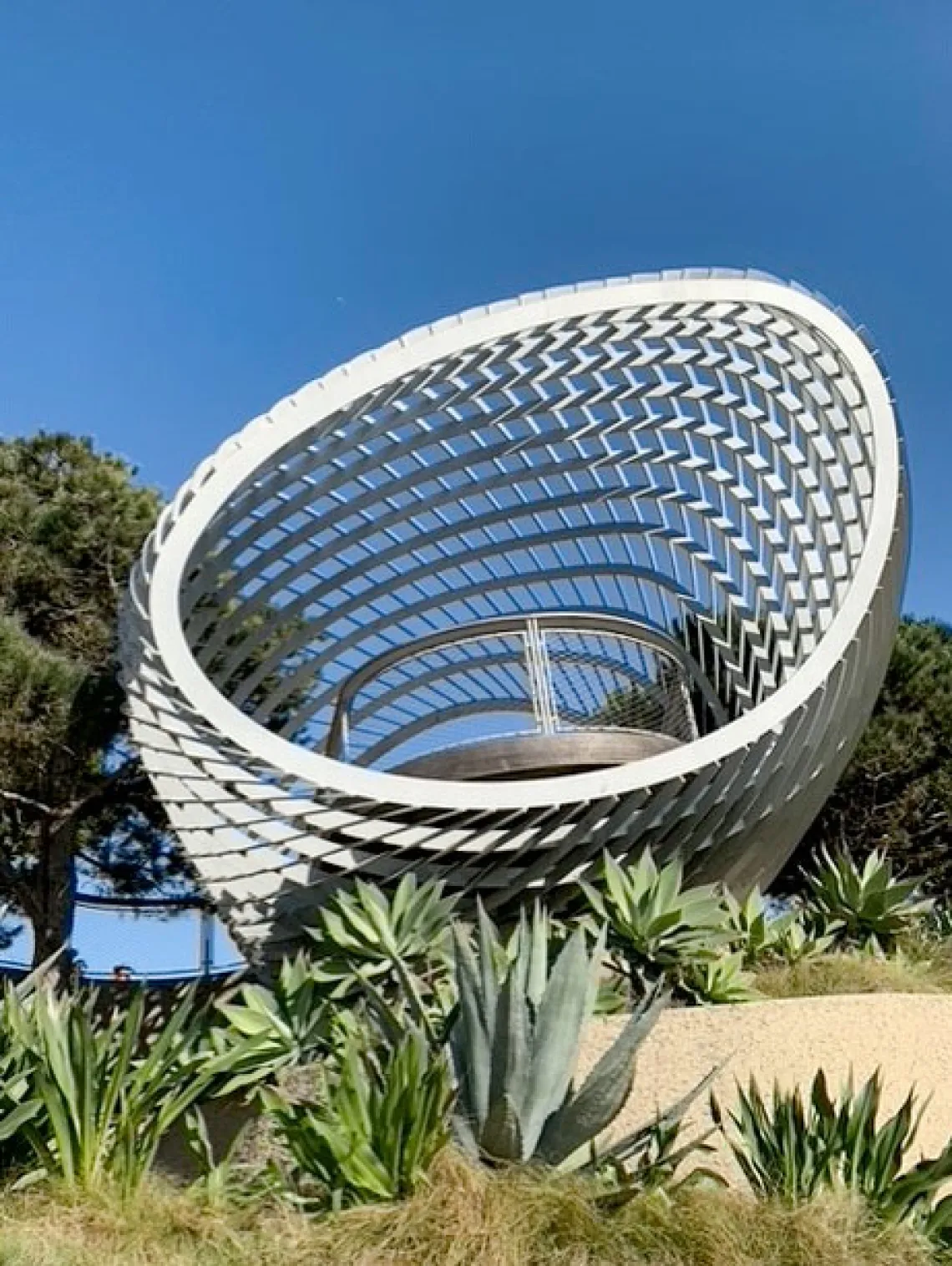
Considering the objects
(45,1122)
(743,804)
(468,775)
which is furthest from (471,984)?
(468,775)

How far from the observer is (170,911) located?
22469mm

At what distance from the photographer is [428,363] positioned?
13.0 m

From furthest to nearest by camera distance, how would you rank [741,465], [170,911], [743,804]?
[170,911]
[741,465]
[743,804]

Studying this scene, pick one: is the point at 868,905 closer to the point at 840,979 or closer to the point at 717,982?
the point at 840,979

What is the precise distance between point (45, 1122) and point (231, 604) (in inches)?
477

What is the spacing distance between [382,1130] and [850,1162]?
1830 mm

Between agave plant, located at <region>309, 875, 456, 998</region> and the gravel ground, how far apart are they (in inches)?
55.4

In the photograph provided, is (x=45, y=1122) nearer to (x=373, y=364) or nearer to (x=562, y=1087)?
(x=562, y=1087)

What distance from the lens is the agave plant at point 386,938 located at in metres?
8.63

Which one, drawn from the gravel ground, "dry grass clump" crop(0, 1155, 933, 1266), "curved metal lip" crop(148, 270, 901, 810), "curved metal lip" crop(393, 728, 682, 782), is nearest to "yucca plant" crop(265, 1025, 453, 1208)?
"dry grass clump" crop(0, 1155, 933, 1266)

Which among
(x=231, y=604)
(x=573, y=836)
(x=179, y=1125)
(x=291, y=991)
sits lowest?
(x=179, y=1125)

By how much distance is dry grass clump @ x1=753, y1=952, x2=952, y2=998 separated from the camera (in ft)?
29.2

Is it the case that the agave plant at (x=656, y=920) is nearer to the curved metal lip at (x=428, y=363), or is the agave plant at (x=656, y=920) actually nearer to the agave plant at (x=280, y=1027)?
the curved metal lip at (x=428, y=363)

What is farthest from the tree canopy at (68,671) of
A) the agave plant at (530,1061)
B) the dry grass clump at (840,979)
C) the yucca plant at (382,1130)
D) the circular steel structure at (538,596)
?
the yucca plant at (382,1130)
